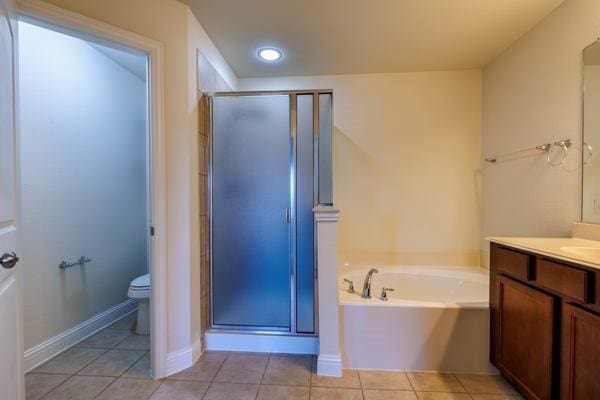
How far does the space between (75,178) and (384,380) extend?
105 inches

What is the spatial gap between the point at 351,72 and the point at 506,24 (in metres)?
1.24

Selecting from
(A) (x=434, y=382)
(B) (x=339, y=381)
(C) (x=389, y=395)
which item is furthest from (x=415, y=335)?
(B) (x=339, y=381)

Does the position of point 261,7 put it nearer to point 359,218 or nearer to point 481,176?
point 359,218

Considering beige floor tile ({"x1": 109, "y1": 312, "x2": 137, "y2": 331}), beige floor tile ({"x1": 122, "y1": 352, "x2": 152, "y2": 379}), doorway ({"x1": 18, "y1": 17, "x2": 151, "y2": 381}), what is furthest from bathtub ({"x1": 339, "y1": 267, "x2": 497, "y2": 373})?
beige floor tile ({"x1": 109, "y1": 312, "x2": 137, "y2": 331})

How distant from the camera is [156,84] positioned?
1.74m

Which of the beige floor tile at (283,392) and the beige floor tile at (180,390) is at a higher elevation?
the beige floor tile at (180,390)

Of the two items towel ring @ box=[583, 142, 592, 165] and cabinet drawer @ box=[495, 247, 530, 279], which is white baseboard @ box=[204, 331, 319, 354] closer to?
cabinet drawer @ box=[495, 247, 530, 279]

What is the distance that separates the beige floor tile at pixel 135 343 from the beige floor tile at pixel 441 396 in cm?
193

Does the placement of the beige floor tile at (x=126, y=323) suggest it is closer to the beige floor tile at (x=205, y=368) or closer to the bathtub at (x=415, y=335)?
the beige floor tile at (x=205, y=368)

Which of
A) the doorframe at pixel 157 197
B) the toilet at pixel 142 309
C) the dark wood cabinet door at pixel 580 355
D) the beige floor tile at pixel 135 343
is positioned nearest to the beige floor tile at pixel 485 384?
the dark wood cabinet door at pixel 580 355

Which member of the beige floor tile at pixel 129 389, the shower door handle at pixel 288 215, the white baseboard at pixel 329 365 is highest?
the shower door handle at pixel 288 215

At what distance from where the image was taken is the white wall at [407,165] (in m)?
2.78

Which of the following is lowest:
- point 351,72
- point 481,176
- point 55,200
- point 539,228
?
point 539,228

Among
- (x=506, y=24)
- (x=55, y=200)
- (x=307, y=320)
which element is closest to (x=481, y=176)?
(x=506, y=24)
